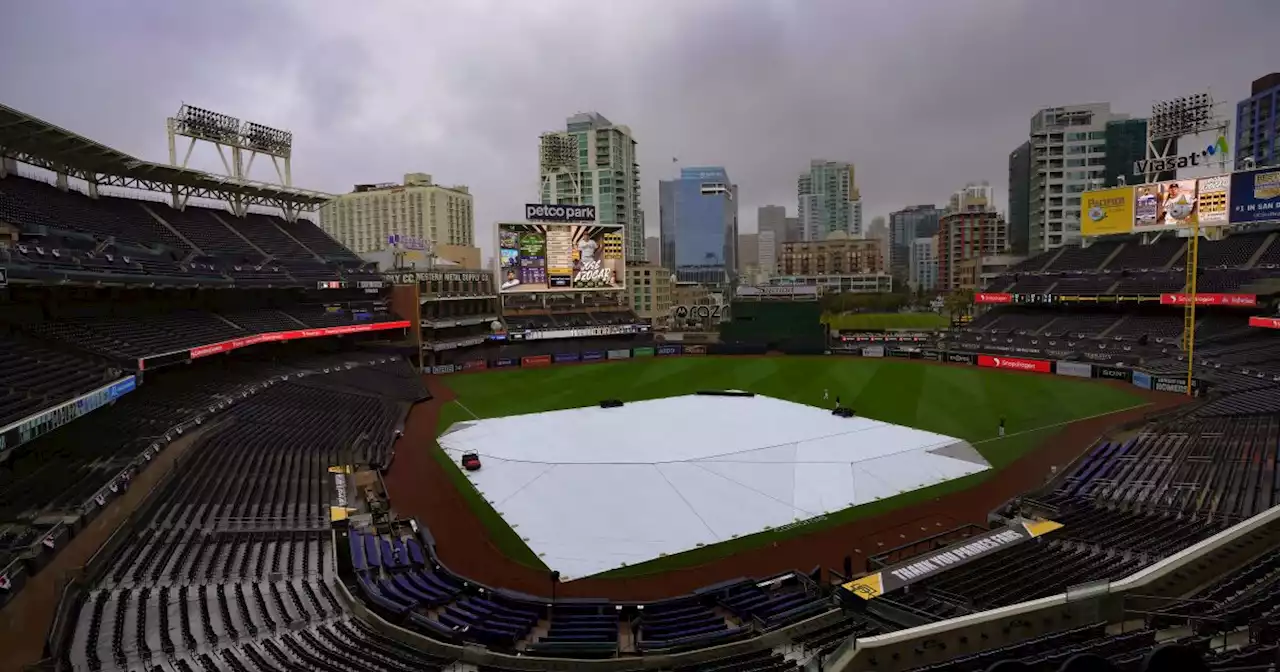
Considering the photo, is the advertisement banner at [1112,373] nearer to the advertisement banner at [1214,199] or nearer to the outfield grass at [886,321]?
the advertisement banner at [1214,199]

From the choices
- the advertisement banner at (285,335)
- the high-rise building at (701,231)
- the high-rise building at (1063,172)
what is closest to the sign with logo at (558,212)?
the advertisement banner at (285,335)

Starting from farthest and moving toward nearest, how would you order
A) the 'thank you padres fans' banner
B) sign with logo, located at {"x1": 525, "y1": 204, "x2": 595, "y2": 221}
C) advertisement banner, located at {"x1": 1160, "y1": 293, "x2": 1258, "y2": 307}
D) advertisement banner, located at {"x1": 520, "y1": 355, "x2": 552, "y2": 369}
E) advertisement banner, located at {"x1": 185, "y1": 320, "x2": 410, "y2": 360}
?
advertisement banner, located at {"x1": 520, "y1": 355, "x2": 552, "y2": 369}, sign with logo, located at {"x1": 525, "y1": 204, "x2": 595, "y2": 221}, advertisement banner, located at {"x1": 1160, "y1": 293, "x2": 1258, "y2": 307}, advertisement banner, located at {"x1": 185, "y1": 320, "x2": 410, "y2": 360}, the 'thank you padres fans' banner

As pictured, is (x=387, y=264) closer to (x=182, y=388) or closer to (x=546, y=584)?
(x=182, y=388)

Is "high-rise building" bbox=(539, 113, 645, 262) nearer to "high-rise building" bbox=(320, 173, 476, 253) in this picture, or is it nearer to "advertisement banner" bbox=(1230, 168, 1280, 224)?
"high-rise building" bbox=(320, 173, 476, 253)

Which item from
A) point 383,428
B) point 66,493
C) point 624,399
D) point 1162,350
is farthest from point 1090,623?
point 1162,350

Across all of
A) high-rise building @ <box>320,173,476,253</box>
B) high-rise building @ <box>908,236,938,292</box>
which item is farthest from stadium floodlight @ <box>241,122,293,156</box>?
high-rise building @ <box>908,236,938,292</box>

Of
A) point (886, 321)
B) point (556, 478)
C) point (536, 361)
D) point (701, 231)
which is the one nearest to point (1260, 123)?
point (886, 321)

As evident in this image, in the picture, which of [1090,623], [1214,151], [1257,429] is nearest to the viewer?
[1090,623]
